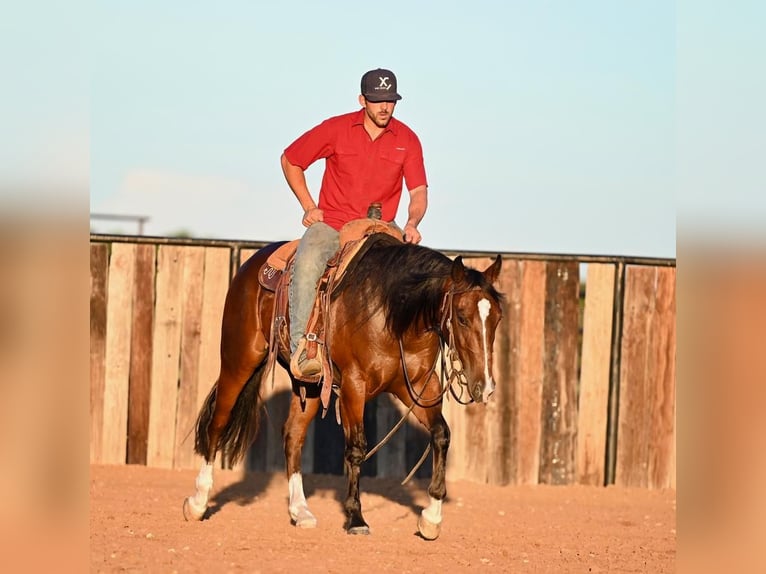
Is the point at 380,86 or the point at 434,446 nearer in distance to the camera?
the point at 434,446

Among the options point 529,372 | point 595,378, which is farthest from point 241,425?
point 595,378

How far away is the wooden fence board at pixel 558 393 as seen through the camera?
37.9 ft

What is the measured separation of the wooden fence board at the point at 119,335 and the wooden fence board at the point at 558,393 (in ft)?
14.8

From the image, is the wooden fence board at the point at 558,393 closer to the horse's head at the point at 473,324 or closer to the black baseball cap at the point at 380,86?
the black baseball cap at the point at 380,86

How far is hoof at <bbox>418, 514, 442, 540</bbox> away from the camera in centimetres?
795

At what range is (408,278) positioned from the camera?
307 inches

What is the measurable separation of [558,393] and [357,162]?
4351mm

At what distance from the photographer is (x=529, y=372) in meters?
11.6

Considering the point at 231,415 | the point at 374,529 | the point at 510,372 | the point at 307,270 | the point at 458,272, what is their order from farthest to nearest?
the point at 510,372
the point at 231,415
the point at 374,529
the point at 307,270
the point at 458,272

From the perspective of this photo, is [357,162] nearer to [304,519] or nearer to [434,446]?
[434,446]

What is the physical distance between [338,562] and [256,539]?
3.81 ft
